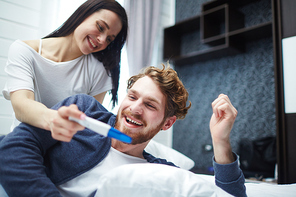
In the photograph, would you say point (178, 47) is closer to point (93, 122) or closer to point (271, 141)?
point (271, 141)

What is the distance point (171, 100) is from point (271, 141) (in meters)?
1.39

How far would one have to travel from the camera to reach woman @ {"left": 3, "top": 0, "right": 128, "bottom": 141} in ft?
3.88

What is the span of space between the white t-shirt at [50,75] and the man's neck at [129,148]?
0.43m

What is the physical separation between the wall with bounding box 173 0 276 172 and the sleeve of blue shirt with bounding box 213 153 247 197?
1.52 meters

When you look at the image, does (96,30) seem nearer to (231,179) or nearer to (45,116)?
(45,116)

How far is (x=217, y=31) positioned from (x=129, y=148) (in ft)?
6.90

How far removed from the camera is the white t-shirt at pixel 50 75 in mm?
1137

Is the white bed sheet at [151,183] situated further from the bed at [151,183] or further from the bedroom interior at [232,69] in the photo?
the bedroom interior at [232,69]

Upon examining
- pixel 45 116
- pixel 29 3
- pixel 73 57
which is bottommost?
pixel 45 116

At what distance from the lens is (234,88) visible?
8.60 ft

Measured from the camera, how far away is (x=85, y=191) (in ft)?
2.86

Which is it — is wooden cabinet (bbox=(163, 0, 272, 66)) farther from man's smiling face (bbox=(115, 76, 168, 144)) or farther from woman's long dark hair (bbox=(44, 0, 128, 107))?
man's smiling face (bbox=(115, 76, 168, 144))

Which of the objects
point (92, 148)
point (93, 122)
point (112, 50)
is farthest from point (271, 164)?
point (93, 122)

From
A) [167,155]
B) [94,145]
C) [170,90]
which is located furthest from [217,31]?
[94,145]
